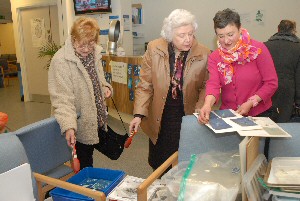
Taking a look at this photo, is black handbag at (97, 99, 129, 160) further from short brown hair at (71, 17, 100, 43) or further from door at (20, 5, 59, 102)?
door at (20, 5, 59, 102)

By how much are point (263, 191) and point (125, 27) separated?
4608 millimetres

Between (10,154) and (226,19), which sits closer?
(10,154)

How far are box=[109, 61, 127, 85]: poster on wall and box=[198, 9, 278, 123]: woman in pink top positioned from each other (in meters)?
2.65

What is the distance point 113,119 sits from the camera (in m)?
5.02

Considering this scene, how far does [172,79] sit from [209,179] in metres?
0.91

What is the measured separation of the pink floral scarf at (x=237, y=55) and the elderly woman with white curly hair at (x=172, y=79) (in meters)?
0.22

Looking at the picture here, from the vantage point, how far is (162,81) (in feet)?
6.43

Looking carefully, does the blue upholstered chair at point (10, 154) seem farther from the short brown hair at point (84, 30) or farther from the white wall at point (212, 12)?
→ the white wall at point (212, 12)

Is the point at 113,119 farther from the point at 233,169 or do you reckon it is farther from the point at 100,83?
the point at 233,169

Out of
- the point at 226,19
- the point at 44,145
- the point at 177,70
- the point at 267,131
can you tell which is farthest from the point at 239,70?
the point at 44,145

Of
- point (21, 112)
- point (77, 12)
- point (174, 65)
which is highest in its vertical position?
point (77, 12)

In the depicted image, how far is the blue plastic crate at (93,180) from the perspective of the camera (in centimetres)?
152

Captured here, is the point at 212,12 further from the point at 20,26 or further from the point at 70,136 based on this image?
the point at 70,136

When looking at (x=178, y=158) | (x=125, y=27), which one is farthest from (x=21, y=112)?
(x=178, y=158)
